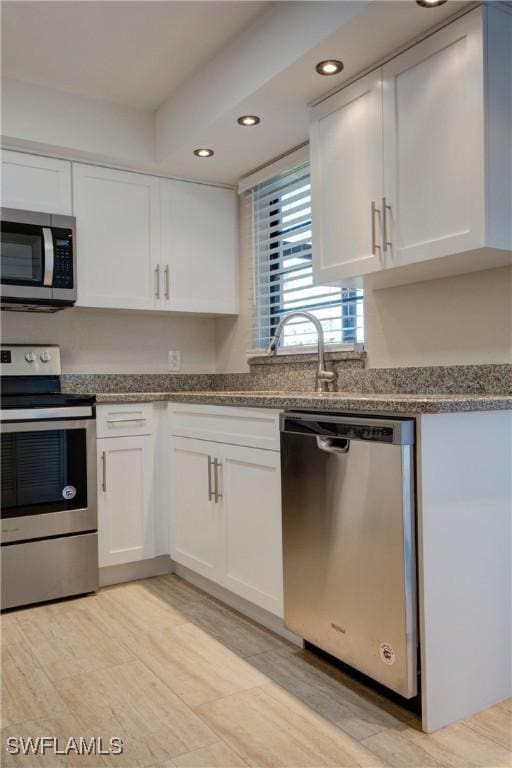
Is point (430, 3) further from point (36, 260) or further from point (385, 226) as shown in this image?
point (36, 260)

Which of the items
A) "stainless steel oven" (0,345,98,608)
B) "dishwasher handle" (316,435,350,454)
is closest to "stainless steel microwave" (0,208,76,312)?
"stainless steel oven" (0,345,98,608)

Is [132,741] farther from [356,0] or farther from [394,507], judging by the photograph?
[356,0]

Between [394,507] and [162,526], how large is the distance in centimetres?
162

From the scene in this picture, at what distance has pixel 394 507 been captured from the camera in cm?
162

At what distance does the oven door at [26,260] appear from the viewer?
2.76 m

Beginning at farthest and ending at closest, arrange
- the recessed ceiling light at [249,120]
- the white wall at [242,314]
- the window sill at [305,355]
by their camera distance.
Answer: the white wall at [242,314], the window sill at [305,355], the recessed ceiling light at [249,120]

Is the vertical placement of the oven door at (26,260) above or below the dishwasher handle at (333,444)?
above

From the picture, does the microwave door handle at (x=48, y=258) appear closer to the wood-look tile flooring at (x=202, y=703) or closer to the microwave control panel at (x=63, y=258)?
the microwave control panel at (x=63, y=258)

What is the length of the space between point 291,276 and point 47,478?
5.24ft

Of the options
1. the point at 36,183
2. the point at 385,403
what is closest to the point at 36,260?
the point at 36,183

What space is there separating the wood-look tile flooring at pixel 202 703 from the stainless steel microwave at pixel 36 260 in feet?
4.64

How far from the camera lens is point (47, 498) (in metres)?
2.68

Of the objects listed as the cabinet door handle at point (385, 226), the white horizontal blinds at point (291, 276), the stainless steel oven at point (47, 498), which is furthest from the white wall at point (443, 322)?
the stainless steel oven at point (47, 498)

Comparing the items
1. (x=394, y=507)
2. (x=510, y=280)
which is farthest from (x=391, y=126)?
(x=394, y=507)
